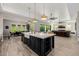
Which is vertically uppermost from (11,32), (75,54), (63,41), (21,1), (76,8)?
(21,1)

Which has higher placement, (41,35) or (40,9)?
(40,9)

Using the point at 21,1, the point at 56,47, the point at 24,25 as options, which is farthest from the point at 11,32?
the point at 56,47

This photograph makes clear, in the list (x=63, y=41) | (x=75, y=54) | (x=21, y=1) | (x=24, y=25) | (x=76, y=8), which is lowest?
(x=75, y=54)

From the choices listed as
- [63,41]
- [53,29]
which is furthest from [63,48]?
[53,29]

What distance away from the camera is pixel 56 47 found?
11.1ft

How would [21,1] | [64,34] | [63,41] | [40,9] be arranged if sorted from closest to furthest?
[21,1], [40,9], [63,41], [64,34]

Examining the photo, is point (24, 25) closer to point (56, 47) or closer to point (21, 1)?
point (21, 1)

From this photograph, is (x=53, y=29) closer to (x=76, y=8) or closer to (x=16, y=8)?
(x=76, y=8)

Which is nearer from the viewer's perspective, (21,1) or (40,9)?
(21,1)

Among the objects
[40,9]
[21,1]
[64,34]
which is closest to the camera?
[21,1]

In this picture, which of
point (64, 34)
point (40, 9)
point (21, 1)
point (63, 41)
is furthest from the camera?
point (64, 34)

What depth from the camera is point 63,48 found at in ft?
10.6

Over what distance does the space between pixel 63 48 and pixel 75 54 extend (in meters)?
0.42

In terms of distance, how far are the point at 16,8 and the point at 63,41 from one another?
166 centimetres
